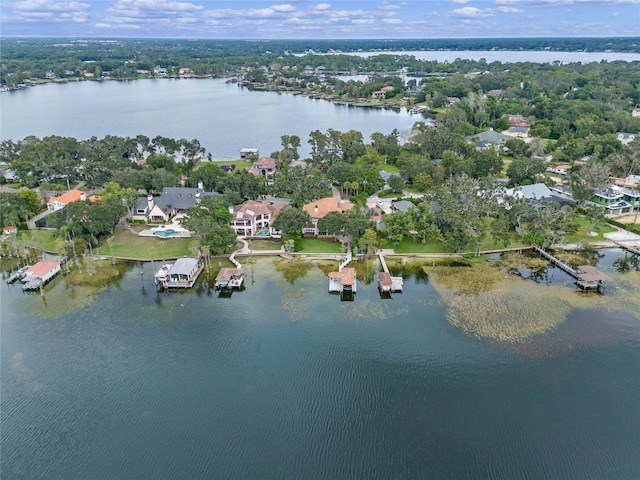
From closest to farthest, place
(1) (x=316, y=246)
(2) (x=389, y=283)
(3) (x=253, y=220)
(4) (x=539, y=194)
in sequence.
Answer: (2) (x=389, y=283) < (1) (x=316, y=246) < (3) (x=253, y=220) < (4) (x=539, y=194)

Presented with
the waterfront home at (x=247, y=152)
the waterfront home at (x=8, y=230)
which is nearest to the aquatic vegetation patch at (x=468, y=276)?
the waterfront home at (x=8, y=230)

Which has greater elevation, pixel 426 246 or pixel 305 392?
pixel 426 246

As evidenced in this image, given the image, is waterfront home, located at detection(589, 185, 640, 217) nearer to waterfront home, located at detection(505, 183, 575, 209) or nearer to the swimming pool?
waterfront home, located at detection(505, 183, 575, 209)

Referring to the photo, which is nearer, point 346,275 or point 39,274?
point 346,275

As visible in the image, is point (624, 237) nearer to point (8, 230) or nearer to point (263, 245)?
point (263, 245)

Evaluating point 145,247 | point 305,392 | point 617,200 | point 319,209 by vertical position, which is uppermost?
point 319,209

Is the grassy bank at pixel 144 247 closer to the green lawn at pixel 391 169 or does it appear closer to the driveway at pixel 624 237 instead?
the green lawn at pixel 391 169

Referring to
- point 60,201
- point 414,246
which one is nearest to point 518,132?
point 414,246
